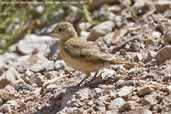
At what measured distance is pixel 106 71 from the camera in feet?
27.2

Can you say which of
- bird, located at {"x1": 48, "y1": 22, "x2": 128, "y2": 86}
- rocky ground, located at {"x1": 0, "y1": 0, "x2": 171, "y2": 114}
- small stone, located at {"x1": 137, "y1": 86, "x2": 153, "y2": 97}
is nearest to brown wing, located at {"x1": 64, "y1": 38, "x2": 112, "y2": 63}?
bird, located at {"x1": 48, "y1": 22, "x2": 128, "y2": 86}

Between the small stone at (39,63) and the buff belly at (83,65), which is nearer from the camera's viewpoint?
the buff belly at (83,65)

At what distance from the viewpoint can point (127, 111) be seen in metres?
6.88

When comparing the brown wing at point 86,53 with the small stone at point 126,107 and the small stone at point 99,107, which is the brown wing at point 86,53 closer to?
the small stone at point 99,107

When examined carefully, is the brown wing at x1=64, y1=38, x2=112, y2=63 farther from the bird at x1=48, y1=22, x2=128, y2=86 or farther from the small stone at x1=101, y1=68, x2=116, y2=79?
the small stone at x1=101, y1=68, x2=116, y2=79

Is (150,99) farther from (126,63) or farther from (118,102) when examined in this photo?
(126,63)

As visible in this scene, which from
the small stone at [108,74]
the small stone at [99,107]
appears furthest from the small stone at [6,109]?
the small stone at [99,107]

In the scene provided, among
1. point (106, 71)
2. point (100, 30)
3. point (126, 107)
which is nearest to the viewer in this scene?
point (126, 107)

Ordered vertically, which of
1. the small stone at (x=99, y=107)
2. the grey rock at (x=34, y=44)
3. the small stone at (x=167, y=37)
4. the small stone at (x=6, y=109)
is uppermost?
the small stone at (x=167, y=37)

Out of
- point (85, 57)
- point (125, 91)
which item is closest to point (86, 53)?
point (85, 57)

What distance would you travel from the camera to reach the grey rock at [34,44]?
447 inches

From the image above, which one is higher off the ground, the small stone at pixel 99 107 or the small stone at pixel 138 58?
the small stone at pixel 138 58

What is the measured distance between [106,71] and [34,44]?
3529 mm

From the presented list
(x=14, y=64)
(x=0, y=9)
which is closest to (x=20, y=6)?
(x=0, y=9)
